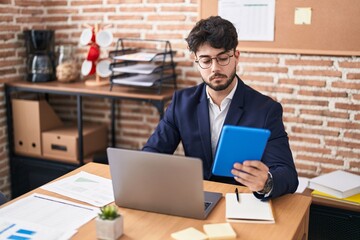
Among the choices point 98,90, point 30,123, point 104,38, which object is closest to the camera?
point 98,90

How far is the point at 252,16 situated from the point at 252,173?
5.56 ft

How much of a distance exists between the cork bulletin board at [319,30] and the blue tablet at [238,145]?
1585 millimetres

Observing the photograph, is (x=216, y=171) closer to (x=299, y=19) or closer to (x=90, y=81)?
(x=299, y=19)

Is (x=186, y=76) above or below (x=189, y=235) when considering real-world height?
above

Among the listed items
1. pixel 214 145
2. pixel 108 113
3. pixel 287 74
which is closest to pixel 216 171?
pixel 214 145

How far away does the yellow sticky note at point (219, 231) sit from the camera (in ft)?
4.77

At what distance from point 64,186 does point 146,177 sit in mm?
498

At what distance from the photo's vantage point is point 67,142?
3.35 m

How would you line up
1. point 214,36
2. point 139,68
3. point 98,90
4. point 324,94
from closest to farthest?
point 214,36 < point 324,94 < point 139,68 < point 98,90

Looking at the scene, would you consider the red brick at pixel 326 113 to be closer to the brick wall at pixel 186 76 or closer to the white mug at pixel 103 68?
the brick wall at pixel 186 76

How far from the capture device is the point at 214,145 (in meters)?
2.16

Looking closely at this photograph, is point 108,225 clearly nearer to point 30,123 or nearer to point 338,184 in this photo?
point 338,184

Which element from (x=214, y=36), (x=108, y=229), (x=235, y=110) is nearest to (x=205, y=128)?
(x=235, y=110)

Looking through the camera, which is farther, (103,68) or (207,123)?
(103,68)
